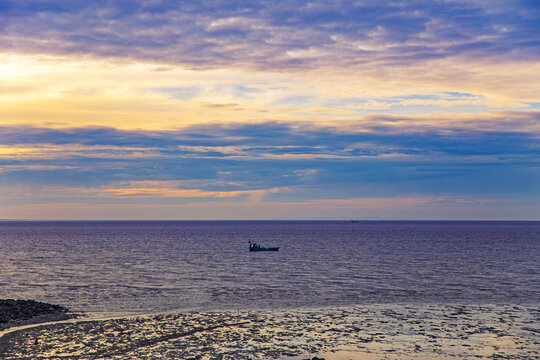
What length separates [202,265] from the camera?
85875 mm

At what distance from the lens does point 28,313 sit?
1652 inches

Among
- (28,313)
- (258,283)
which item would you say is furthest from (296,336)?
(258,283)

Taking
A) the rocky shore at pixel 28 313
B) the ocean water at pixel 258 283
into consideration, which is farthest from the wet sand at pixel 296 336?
the ocean water at pixel 258 283

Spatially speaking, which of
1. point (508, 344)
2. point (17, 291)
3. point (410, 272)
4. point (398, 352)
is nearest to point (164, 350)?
point (398, 352)

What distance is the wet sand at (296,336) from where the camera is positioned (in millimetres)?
29953

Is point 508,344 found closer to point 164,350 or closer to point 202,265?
point 164,350

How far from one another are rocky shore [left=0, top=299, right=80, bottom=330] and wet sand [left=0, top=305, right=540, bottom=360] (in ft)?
8.80

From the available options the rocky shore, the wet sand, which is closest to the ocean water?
the rocky shore

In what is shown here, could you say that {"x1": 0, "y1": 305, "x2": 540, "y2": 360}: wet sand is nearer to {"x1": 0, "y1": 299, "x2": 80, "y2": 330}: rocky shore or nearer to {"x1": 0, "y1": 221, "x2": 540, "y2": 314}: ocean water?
{"x1": 0, "y1": 299, "x2": 80, "y2": 330}: rocky shore

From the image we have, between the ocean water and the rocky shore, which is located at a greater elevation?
the rocky shore

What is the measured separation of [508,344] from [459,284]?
31.9m

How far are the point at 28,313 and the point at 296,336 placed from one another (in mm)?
23715

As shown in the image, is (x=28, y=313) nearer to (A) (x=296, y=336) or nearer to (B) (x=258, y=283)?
(A) (x=296, y=336)

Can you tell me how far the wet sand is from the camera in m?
30.0
